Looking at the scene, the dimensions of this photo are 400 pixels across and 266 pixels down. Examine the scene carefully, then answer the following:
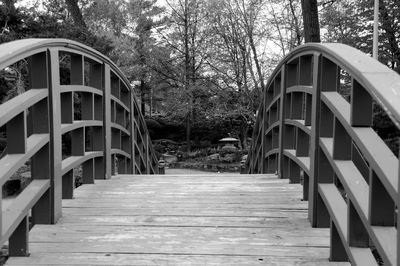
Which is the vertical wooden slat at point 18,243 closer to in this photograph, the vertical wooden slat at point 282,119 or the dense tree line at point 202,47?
the vertical wooden slat at point 282,119

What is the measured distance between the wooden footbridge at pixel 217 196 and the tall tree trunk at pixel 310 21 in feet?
18.2

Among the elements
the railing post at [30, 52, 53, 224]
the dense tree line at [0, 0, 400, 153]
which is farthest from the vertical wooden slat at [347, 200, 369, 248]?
the dense tree line at [0, 0, 400, 153]

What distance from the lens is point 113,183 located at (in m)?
4.40

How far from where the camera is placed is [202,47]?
2131 centimetres

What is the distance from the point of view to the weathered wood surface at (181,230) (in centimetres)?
245

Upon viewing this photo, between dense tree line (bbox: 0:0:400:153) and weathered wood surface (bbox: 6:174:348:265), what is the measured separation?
1225 centimetres

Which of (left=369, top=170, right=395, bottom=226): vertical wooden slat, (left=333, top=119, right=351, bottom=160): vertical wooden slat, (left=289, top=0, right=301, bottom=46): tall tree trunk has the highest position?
(left=289, top=0, right=301, bottom=46): tall tree trunk

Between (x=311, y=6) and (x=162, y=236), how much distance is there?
782 centimetres

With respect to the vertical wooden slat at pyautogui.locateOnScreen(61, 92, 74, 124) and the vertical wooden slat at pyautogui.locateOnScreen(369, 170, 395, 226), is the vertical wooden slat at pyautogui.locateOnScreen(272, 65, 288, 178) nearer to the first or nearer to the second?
the vertical wooden slat at pyautogui.locateOnScreen(61, 92, 74, 124)

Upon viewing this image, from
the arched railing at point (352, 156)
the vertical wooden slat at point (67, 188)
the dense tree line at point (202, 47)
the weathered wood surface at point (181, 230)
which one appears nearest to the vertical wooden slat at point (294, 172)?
the weathered wood surface at point (181, 230)

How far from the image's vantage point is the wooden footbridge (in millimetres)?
1915

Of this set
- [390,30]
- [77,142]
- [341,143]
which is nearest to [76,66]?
[77,142]

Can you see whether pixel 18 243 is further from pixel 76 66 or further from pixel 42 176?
pixel 76 66

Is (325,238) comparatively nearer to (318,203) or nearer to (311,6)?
(318,203)
